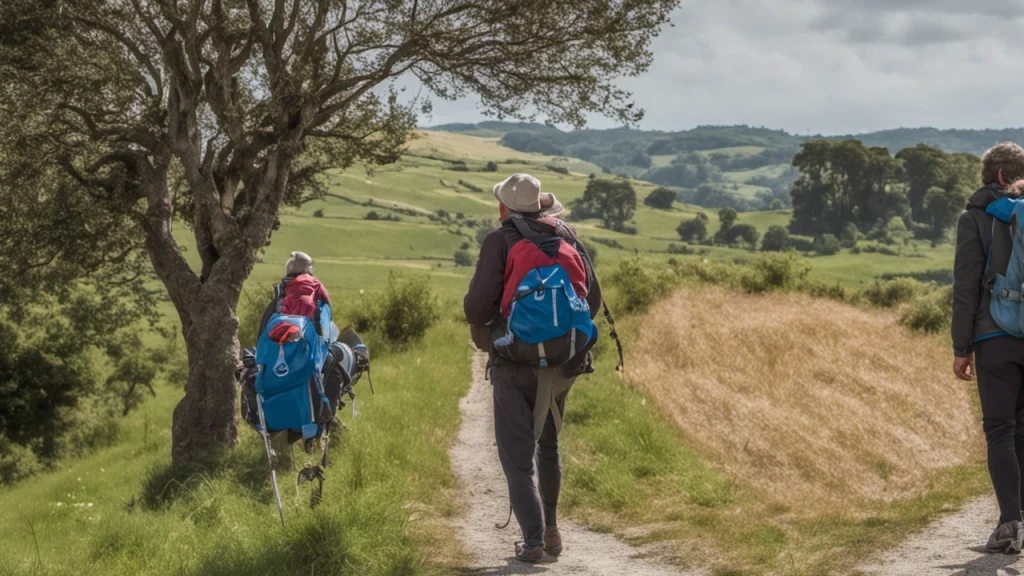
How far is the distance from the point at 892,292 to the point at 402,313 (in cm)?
1980

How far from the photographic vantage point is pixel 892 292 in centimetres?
3653

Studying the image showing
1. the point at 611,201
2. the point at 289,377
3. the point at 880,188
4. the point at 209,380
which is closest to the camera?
the point at 289,377

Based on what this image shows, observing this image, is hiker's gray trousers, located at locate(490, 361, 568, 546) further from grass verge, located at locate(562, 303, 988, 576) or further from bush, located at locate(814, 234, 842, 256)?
bush, located at locate(814, 234, 842, 256)

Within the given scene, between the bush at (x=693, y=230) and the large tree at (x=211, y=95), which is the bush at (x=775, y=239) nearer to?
the bush at (x=693, y=230)

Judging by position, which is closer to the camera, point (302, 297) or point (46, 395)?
point (302, 297)

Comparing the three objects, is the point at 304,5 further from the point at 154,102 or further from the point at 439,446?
the point at 439,446

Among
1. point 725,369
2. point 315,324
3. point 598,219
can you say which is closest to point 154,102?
point 315,324

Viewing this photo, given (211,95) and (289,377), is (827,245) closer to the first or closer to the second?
(211,95)

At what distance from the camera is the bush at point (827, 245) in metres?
130

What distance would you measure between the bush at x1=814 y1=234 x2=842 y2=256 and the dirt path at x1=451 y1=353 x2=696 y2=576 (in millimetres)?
123935

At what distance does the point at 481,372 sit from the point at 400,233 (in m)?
127

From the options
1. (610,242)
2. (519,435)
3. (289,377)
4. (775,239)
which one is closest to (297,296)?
(289,377)

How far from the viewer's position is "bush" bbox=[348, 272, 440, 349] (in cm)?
2850

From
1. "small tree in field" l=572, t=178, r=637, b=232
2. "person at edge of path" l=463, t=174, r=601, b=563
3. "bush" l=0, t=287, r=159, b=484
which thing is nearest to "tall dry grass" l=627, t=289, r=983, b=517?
"person at edge of path" l=463, t=174, r=601, b=563
